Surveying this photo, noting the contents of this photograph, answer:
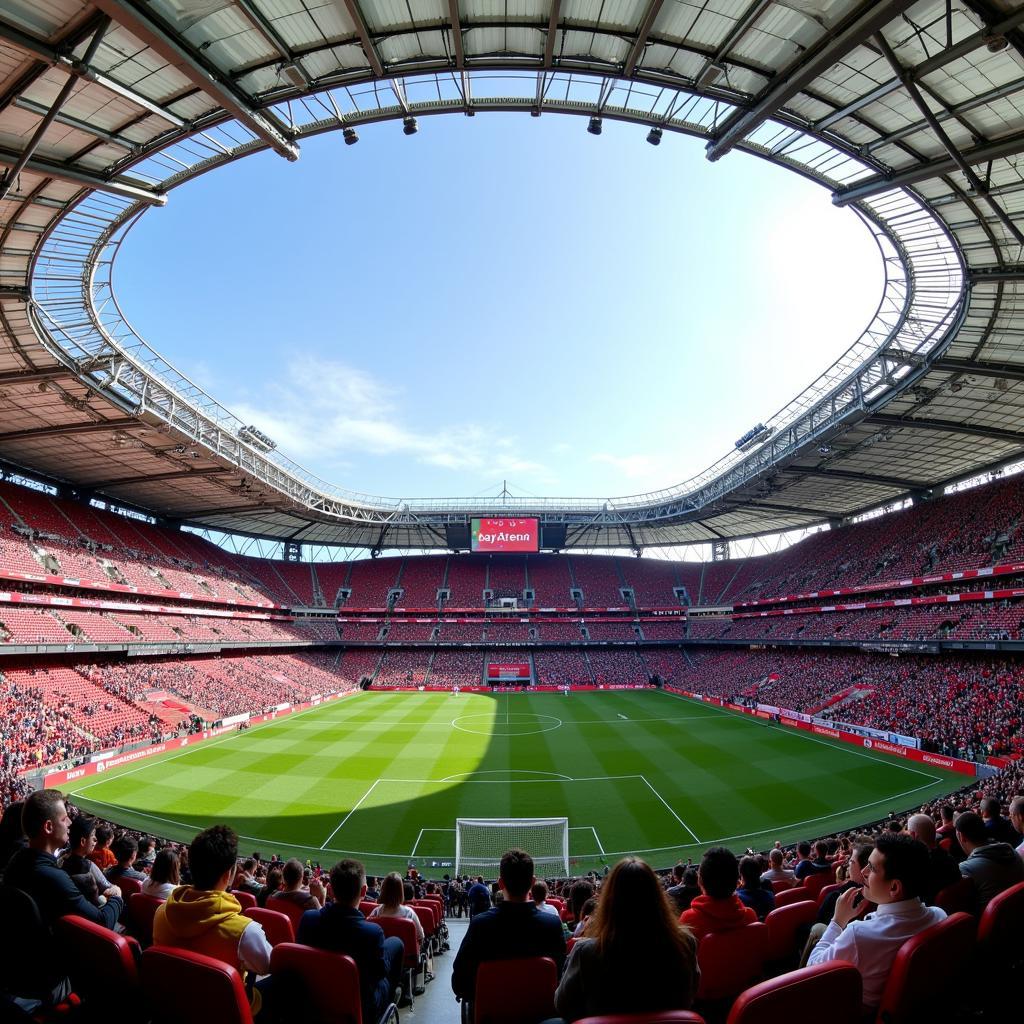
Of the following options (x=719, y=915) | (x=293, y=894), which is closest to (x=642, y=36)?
(x=719, y=915)

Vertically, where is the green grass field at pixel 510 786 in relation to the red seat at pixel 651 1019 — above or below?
below

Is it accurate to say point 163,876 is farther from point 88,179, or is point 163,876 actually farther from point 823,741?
point 823,741

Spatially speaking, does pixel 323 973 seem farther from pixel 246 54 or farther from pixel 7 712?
pixel 7 712

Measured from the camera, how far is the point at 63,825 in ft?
13.7

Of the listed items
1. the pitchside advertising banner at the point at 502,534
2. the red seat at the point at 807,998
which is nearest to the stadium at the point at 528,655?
the red seat at the point at 807,998

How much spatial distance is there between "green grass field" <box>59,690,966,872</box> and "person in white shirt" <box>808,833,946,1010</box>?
17.0 meters

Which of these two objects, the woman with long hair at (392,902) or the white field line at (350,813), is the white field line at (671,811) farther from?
the woman with long hair at (392,902)

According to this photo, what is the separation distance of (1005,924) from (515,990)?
3.22 m

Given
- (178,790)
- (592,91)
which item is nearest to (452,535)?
(178,790)

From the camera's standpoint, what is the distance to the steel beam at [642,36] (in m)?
11.0

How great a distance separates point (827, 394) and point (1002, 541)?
15101 millimetres

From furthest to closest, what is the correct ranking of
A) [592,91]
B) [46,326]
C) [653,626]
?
[653,626] < [46,326] < [592,91]

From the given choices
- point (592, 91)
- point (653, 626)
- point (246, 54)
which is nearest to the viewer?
point (246, 54)

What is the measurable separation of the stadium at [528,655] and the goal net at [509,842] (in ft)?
0.67
